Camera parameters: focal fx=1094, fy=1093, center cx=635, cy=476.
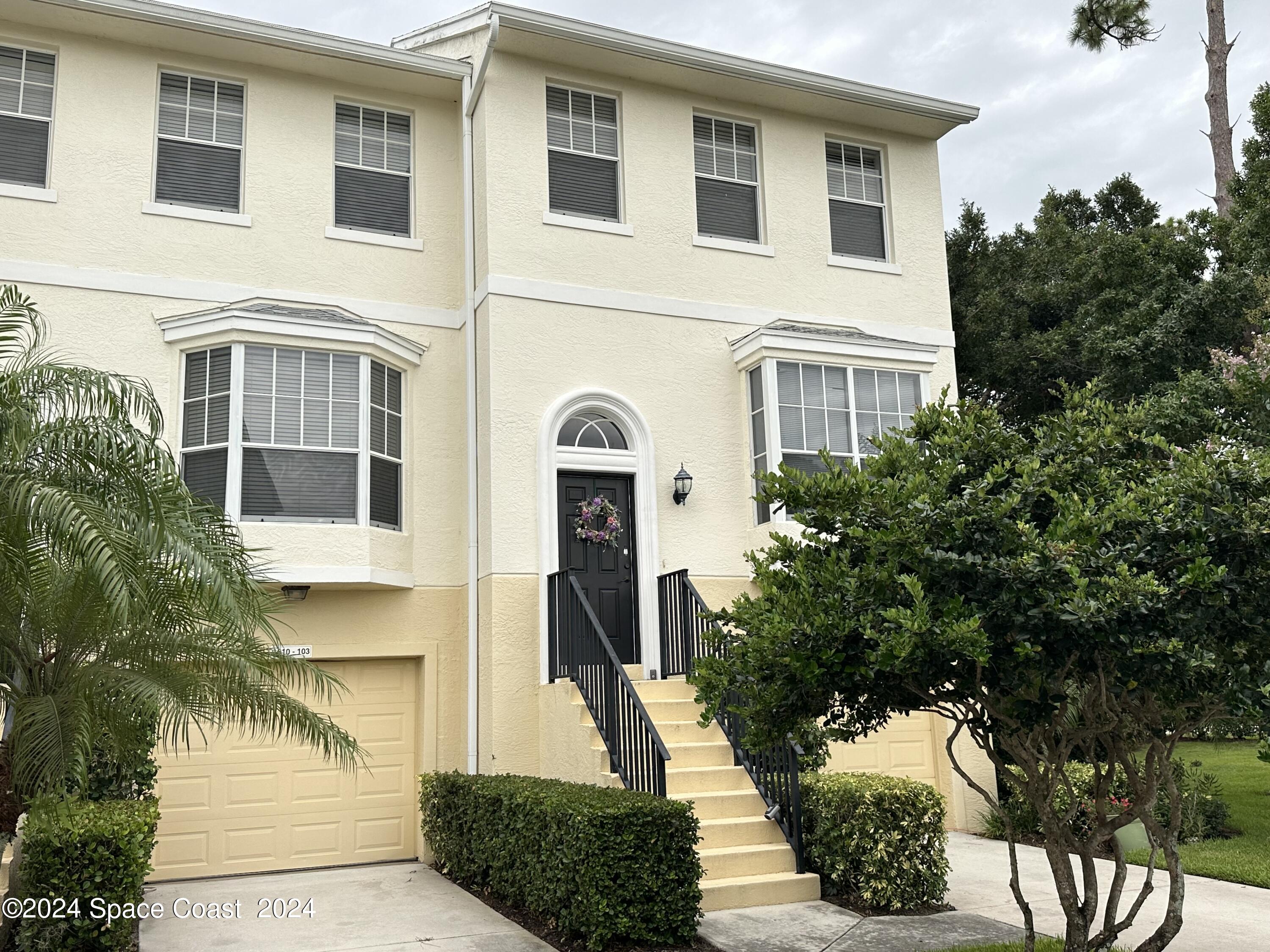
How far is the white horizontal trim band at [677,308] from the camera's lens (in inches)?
461

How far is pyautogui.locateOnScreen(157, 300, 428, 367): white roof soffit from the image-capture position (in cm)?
1096

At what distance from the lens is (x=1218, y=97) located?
749 inches

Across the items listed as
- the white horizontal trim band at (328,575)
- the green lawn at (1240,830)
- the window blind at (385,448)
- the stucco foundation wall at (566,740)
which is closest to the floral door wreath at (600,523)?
the stucco foundation wall at (566,740)

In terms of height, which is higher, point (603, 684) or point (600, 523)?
point (600, 523)

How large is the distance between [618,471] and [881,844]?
4.95 metres

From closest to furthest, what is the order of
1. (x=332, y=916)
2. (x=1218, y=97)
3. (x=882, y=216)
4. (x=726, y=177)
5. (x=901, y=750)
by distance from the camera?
1. (x=332, y=916)
2. (x=901, y=750)
3. (x=726, y=177)
4. (x=882, y=216)
5. (x=1218, y=97)

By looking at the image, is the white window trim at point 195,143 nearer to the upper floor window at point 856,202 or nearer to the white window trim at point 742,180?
the white window trim at point 742,180

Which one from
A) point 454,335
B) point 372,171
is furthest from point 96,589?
point 372,171

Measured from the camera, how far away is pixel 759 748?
6188 millimetres

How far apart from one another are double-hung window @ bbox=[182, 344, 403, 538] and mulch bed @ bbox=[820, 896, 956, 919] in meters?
5.81

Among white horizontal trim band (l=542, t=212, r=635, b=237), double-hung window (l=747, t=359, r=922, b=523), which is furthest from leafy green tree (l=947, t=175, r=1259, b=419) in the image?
white horizontal trim band (l=542, t=212, r=635, b=237)

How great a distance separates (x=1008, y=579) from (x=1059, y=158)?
67.6 feet

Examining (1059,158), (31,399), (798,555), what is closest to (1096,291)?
(1059,158)

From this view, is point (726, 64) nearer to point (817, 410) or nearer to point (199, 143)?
point (817, 410)
